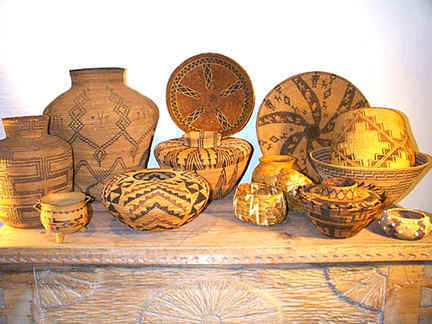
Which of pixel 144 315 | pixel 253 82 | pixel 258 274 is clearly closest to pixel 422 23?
pixel 253 82

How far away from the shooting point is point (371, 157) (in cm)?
100

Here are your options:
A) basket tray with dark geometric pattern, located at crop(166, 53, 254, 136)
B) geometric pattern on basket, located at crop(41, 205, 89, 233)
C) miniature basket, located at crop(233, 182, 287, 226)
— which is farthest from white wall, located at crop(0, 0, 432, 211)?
geometric pattern on basket, located at crop(41, 205, 89, 233)

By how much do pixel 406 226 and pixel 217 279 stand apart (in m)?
0.51

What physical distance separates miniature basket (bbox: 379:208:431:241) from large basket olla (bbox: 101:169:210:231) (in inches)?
19.6

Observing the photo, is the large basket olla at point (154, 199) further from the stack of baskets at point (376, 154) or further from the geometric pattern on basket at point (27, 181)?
the stack of baskets at point (376, 154)

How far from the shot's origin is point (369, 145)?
101cm

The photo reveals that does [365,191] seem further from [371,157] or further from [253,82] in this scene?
[253,82]

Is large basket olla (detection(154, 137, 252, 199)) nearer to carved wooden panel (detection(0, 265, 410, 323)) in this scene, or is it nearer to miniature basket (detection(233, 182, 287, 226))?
miniature basket (detection(233, 182, 287, 226))

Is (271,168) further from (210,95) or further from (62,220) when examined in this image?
(62,220)

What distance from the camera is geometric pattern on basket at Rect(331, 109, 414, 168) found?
994 mm

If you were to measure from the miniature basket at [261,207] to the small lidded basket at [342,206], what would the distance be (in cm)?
8

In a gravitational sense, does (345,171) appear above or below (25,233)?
above

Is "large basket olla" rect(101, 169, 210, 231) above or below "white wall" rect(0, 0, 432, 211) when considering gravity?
below

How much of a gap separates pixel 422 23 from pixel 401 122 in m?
0.59
